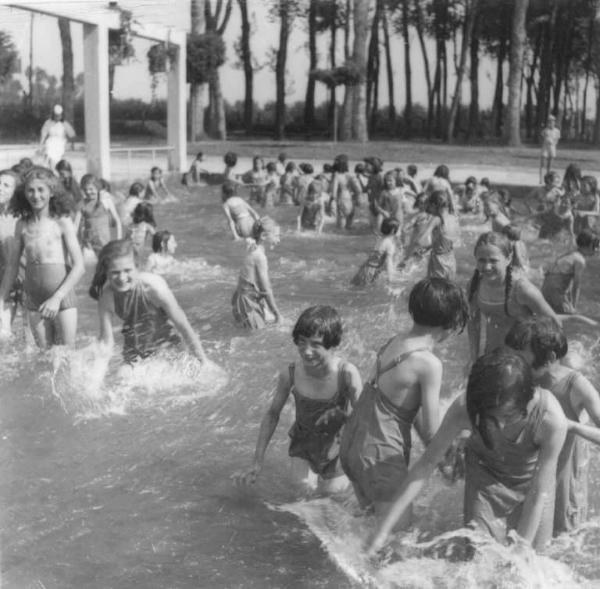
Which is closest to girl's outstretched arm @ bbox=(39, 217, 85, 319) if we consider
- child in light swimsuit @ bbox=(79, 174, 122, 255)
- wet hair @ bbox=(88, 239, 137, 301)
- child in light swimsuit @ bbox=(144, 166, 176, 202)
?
wet hair @ bbox=(88, 239, 137, 301)

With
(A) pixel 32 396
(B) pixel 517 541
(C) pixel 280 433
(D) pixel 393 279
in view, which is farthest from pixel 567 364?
(D) pixel 393 279

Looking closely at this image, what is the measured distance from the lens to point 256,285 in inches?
306

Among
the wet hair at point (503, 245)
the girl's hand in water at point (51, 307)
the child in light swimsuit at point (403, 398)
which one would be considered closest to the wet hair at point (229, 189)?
the girl's hand in water at point (51, 307)

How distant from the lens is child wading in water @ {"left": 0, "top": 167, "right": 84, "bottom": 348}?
19.2 feet

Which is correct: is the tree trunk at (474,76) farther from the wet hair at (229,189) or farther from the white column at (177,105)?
the wet hair at (229,189)

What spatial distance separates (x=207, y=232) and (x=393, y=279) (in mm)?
5931

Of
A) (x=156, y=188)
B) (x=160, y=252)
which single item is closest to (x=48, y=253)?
(x=160, y=252)

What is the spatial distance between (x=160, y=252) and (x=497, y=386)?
7427 millimetres

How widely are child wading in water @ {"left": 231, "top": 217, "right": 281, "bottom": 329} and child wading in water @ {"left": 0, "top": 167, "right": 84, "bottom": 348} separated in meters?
1.88

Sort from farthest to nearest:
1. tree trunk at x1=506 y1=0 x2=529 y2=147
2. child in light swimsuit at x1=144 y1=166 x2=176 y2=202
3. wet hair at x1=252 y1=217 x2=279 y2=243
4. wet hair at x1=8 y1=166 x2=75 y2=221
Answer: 1. tree trunk at x1=506 y1=0 x2=529 y2=147
2. child in light swimsuit at x1=144 y1=166 x2=176 y2=202
3. wet hair at x1=252 y1=217 x2=279 y2=243
4. wet hair at x1=8 y1=166 x2=75 y2=221

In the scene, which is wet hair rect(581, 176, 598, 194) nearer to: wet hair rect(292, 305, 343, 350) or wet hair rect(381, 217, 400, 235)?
wet hair rect(381, 217, 400, 235)

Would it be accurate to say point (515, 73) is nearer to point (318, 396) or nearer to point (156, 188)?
point (156, 188)

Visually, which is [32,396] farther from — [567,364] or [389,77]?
[389,77]

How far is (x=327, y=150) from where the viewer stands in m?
28.8
